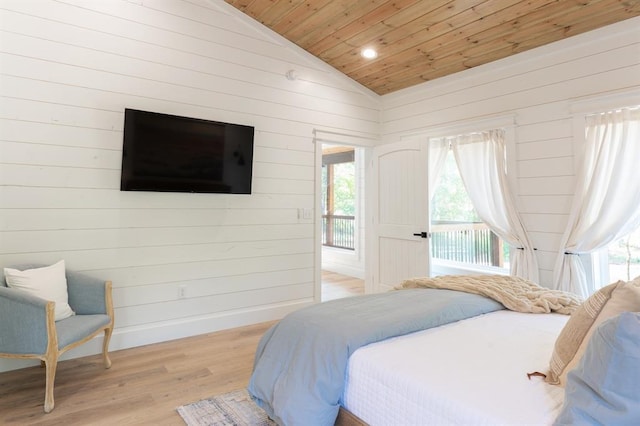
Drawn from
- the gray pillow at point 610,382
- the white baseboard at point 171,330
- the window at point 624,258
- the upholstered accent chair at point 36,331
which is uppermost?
the window at point 624,258

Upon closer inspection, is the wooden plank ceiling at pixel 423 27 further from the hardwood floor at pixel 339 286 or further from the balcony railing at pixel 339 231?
the balcony railing at pixel 339 231

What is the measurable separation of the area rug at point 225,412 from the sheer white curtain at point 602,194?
107 inches

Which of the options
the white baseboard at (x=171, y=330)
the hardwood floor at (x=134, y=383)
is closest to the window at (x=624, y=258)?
the white baseboard at (x=171, y=330)

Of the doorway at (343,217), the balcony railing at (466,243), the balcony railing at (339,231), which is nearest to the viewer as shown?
the balcony railing at (466,243)

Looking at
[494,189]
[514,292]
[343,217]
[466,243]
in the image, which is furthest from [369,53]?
[343,217]

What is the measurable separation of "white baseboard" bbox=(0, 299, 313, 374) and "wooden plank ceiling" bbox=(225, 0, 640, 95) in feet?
9.56

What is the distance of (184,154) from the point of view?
129 inches

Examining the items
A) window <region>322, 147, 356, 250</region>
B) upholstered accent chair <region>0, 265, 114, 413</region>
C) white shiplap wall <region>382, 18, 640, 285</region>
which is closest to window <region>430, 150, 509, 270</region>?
white shiplap wall <region>382, 18, 640, 285</region>

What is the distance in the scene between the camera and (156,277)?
10.8 feet

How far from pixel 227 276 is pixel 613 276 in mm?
3484

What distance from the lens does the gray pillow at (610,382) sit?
983 millimetres

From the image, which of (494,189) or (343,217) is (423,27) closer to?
(494,189)

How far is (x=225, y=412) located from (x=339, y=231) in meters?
5.43

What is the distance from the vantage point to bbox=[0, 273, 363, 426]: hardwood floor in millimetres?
2145
